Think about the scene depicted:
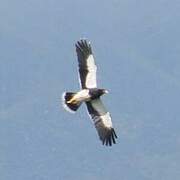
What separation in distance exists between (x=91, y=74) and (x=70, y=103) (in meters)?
1.39

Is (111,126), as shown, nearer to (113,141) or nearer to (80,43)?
(113,141)

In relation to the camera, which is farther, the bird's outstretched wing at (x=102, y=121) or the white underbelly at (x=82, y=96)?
the bird's outstretched wing at (x=102, y=121)

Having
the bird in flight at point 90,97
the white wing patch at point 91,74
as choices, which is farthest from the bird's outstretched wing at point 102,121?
the white wing patch at point 91,74

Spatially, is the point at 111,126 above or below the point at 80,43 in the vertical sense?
below

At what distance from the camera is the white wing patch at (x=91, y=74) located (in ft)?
107

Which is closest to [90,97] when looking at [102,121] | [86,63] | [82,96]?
[82,96]

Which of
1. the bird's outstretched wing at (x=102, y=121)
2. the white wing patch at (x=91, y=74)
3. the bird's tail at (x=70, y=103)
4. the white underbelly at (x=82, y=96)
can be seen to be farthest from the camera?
the white wing patch at (x=91, y=74)

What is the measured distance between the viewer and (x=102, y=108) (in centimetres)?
3275

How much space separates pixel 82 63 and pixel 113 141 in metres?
2.24

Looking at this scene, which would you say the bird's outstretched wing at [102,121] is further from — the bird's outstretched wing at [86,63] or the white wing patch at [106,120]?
the bird's outstretched wing at [86,63]

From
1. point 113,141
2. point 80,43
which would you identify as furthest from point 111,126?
point 80,43

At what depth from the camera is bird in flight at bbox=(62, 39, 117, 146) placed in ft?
105

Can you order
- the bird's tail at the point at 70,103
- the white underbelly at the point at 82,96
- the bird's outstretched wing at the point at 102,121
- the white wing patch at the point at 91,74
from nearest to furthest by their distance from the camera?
1. the white underbelly at the point at 82,96
2. the bird's tail at the point at 70,103
3. the bird's outstretched wing at the point at 102,121
4. the white wing patch at the point at 91,74

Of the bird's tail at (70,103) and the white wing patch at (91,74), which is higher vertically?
the white wing patch at (91,74)
